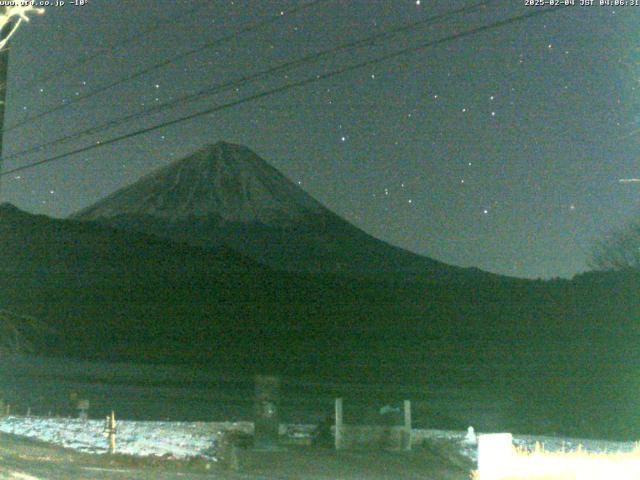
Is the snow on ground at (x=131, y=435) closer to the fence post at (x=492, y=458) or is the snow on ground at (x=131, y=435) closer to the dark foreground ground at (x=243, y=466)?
the dark foreground ground at (x=243, y=466)

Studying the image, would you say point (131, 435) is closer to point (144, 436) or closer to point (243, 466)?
point (144, 436)

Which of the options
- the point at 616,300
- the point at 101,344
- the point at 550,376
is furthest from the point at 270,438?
the point at 616,300

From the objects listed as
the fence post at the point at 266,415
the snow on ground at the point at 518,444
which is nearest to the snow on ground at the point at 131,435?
the fence post at the point at 266,415

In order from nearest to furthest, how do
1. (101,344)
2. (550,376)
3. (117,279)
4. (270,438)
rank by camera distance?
(270,438)
(550,376)
(101,344)
(117,279)

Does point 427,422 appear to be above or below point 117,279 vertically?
below

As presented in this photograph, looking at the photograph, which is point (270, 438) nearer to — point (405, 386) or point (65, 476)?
point (65, 476)

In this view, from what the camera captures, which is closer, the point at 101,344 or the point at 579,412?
the point at 579,412

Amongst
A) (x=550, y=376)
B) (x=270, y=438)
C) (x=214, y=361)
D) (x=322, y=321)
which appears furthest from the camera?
(x=322, y=321)
